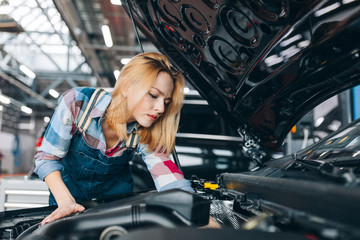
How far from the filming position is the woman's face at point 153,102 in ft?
3.66

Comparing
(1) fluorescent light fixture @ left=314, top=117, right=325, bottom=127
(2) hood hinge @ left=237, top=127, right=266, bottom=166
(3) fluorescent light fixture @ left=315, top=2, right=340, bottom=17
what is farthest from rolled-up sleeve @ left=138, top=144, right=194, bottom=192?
(1) fluorescent light fixture @ left=314, top=117, right=325, bottom=127

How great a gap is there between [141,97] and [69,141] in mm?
301

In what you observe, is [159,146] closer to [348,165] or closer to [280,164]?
[280,164]

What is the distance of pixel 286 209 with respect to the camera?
0.50m

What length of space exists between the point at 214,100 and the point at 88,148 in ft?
1.66

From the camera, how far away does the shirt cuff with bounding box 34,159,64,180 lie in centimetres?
100

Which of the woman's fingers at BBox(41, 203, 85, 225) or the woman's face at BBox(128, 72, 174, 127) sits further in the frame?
the woman's face at BBox(128, 72, 174, 127)

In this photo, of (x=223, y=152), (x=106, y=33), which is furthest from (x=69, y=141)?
(x=106, y=33)

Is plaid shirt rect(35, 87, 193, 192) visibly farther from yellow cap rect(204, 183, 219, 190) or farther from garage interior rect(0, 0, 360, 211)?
garage interior rect(0, 0, 360, 211)

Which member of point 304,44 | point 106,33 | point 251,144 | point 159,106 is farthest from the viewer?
point 106,33

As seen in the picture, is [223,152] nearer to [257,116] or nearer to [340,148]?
[257,116]

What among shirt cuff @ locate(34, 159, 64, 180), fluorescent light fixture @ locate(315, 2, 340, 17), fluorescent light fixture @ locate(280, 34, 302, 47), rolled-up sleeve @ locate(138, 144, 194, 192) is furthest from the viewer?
rolled-up sleeve @ locate(138, 144, 194, 192)

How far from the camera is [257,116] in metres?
1.09

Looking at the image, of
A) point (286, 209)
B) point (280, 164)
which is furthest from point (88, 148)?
point (286, 209)
